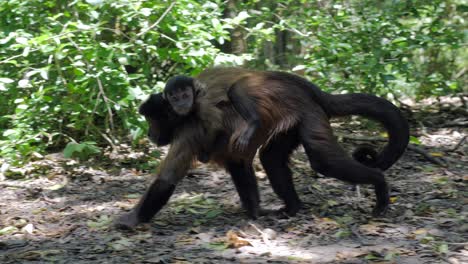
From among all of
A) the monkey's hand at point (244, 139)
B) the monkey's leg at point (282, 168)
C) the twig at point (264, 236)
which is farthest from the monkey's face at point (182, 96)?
the twig at point (264, 236)

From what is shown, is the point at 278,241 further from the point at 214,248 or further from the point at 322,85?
the point at 322,85

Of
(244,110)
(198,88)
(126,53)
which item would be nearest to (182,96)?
(198,88)

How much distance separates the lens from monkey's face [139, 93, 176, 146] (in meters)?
5.94

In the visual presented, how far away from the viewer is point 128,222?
5.56 m

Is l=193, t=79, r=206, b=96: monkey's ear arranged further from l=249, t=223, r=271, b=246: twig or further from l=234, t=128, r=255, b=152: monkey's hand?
l=249, t=223, r=271, b=246: twig

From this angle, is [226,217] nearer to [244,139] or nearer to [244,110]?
[244,139]

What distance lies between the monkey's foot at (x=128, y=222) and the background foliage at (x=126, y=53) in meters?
1.53

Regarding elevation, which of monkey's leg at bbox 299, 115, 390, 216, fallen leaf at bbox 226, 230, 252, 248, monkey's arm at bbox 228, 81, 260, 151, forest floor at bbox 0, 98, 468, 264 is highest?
monkey's arm at bbox 228, 81, 260, 151

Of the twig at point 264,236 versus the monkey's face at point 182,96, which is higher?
the monkey's face at point 182,96

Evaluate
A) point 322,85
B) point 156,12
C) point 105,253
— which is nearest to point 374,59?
point 322,85

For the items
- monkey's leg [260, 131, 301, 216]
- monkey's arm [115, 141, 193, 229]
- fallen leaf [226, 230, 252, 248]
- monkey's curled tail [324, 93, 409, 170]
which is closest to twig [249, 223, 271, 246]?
fallen leaf [226, 230, 252, 248]

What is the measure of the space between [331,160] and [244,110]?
834mm

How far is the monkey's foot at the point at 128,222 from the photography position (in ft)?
18.2

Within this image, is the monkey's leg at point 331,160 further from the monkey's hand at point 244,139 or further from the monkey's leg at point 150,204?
the monkey's leg at point 150,204
